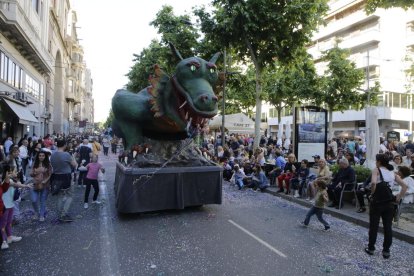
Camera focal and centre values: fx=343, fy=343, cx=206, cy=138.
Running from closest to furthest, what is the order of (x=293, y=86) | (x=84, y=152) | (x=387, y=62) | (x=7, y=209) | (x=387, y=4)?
(x=7, y=209), (x=387, y=4), (x=84, y=152), (x=293, y=86), (x=387, y=62)

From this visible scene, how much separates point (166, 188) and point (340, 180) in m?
4.54

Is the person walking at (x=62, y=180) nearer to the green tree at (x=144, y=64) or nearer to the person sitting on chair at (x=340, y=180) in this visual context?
the person sitting on chair at (x=340, y=180)

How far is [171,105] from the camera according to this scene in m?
7.23

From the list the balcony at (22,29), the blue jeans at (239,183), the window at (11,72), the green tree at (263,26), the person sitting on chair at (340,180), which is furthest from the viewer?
the window at (11,72)

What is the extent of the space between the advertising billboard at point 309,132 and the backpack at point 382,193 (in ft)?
24.7

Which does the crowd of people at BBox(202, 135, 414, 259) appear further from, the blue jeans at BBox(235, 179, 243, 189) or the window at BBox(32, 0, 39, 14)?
the window at BBox(32, 0, 39, 14)

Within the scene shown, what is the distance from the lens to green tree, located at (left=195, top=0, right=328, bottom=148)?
1297cm

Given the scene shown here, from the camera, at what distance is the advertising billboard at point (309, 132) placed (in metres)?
13.3

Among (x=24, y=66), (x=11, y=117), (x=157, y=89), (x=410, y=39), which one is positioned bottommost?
(x=157, y=89)

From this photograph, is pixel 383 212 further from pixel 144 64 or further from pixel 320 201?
pixel 144 64

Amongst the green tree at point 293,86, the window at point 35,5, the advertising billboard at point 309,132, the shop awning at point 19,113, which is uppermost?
the window at point 35,5

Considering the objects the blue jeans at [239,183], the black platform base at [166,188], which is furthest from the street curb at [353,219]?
the black platform base at [166,188]

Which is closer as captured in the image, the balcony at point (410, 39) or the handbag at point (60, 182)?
the handbag at point (60, 182)

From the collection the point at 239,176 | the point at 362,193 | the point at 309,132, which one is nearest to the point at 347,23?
the point at 309,132
